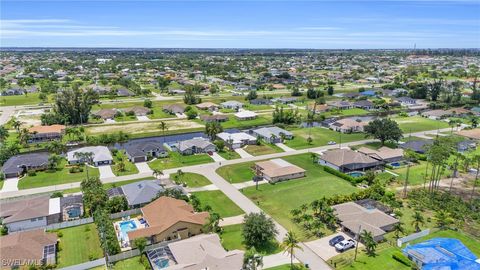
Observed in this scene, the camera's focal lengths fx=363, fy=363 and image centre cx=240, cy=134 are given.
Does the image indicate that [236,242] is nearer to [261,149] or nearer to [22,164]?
[261,149]

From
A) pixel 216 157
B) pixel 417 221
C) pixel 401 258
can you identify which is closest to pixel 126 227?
pixel 216 157

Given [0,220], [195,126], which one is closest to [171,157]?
[195,126]

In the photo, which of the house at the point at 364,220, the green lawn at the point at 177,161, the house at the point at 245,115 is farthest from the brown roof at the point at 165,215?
the house at the point at 245,115

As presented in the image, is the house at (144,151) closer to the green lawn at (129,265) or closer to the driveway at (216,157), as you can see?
the driveway at (216,157)

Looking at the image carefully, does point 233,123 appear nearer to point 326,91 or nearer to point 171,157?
point 171,157

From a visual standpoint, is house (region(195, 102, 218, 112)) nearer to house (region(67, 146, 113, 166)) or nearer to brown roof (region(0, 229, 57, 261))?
house (region(67, 146, 113, 166))

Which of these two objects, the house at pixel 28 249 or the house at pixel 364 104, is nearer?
the house at pixel 28 249
